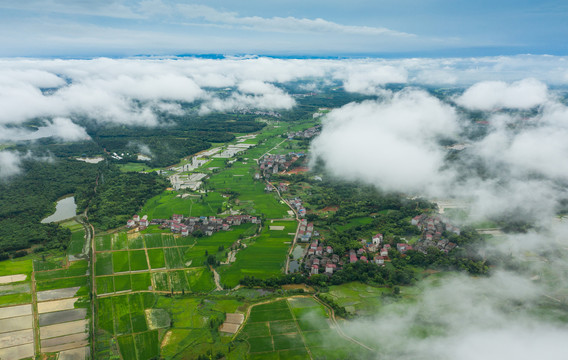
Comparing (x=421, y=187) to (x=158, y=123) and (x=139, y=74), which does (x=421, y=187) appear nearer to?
(x=158, y=123)

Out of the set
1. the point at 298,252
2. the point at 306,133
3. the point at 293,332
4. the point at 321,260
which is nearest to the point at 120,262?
the point at 298,252

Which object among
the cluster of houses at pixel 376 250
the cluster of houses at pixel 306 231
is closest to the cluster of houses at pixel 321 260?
the cluster of houses at pixel 306 231

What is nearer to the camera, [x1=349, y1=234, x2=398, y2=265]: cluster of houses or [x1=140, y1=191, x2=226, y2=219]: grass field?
[x1=349, y1=234, x2=398, y2=265]: cluster of houses

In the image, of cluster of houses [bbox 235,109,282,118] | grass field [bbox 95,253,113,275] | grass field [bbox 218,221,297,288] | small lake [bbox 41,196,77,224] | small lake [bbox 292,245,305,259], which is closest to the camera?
grass field [bbox 218,221,297,288]

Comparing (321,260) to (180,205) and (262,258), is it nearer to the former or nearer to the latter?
(262,258)

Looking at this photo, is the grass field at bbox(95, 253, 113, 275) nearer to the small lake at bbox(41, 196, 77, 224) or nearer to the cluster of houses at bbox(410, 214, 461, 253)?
the small lake at bbox(41, 196, 77, 224)

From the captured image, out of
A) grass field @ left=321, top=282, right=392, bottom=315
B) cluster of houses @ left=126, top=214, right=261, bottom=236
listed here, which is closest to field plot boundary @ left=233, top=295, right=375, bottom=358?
grass field @ left=321, top=282, right=392, bottom=315
